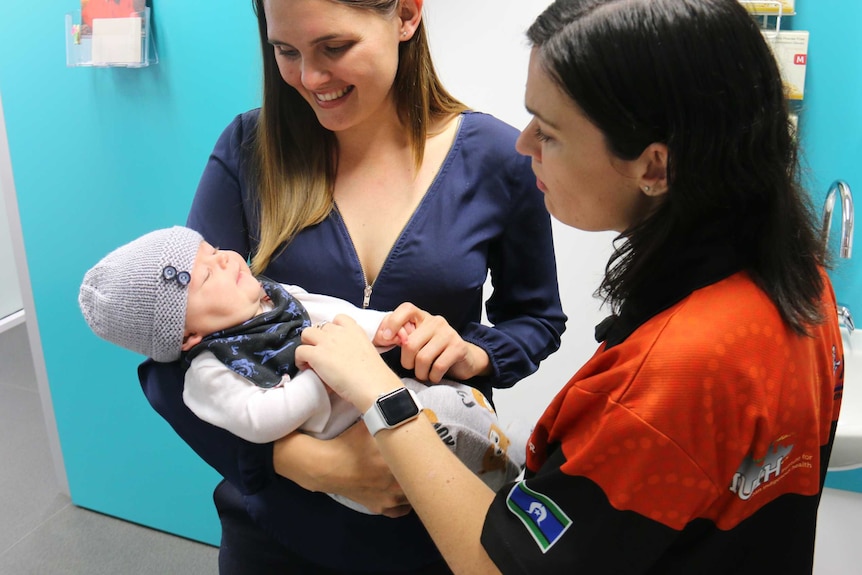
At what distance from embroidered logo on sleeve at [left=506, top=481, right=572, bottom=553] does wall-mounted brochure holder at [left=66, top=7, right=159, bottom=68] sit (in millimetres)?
1842

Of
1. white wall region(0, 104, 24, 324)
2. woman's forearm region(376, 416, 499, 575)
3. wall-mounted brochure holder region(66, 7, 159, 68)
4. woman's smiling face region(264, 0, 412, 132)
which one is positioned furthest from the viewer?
white wall region(0, 104, 24, 324)

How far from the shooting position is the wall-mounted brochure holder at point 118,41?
2063 millimetres

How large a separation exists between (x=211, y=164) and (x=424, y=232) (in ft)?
1.39

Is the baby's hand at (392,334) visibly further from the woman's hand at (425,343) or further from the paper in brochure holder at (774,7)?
the paper in brochure holder at (774,7)

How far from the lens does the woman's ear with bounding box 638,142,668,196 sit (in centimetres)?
79

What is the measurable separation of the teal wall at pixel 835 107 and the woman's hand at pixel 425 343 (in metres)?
1.24

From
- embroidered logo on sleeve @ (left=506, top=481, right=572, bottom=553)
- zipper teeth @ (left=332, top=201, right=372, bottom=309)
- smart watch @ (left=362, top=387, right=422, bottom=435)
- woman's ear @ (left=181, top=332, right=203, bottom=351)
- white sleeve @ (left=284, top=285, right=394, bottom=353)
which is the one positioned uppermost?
zipper teeth @ (left=332, top=201, right=372, bottom=309)

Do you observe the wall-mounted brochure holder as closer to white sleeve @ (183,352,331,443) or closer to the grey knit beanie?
the grey knit beanie

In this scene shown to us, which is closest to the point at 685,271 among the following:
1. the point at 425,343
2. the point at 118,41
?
the point at 425,343

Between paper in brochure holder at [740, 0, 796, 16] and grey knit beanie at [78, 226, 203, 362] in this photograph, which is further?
paper in brochure holder at [740, 0, 796, 16]

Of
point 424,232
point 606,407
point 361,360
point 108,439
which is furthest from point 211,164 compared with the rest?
point 108,439

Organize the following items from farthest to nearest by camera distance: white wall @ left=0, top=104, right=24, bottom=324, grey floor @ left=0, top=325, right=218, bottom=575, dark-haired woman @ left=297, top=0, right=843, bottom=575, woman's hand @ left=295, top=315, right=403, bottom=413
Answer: white wall @ left=0, top=104, right=24, bottom=324 < grey floor @ left=0, top=325, right=218, bottom=575 < woman's hand @ left=295, top=315, right=403, bottom=413 < dark-haired woman @ left=297, top=0, right=843, bottom=575

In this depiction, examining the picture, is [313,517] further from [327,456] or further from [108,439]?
[108,439]

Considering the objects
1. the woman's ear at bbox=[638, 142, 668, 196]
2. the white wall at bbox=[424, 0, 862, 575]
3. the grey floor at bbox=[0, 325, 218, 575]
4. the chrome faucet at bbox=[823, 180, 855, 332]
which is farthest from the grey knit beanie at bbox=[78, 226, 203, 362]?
the grey floor at bbox=[0, 325, 218, 575]
